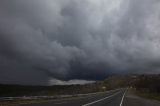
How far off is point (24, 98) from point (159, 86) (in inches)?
3205

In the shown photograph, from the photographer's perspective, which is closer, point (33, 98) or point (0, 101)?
point (0, 101)

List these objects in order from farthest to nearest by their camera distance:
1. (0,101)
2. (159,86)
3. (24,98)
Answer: (159,86) → (24,98) → (0,101)

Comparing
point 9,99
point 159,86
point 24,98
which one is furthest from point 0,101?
point 159,86

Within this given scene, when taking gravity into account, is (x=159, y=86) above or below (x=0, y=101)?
above

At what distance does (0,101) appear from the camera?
39906 mm

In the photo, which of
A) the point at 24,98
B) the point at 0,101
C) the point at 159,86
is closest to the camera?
the point at 0,101

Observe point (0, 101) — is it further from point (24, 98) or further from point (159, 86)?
point (159, 86)

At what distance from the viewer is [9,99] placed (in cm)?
4188

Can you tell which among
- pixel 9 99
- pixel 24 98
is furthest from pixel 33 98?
pixel 9 99

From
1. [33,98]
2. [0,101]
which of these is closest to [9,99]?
[0,101]

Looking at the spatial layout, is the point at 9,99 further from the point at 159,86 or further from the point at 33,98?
the point at 159,86

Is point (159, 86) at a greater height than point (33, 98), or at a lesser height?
greater

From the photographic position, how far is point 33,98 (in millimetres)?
48719

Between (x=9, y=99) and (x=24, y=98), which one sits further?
(x=24, y=98)
